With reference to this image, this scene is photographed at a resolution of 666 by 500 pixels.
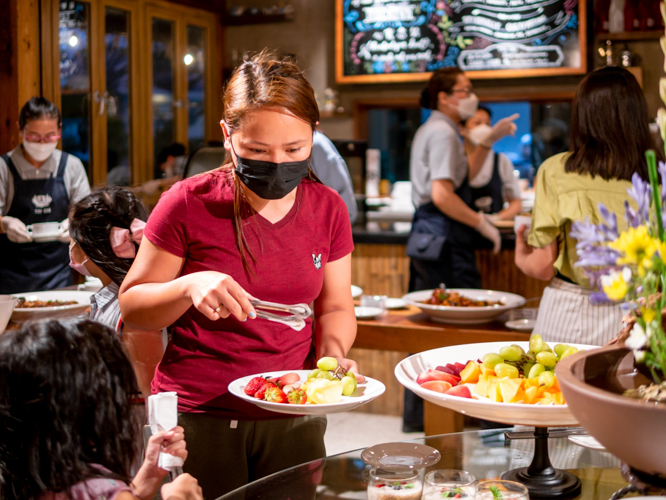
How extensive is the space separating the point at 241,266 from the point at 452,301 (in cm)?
155

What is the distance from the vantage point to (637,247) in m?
0.81

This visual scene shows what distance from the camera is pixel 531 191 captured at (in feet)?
20.1

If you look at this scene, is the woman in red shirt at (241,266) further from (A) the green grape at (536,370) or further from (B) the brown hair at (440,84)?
(B) the brown hair at (440,84)

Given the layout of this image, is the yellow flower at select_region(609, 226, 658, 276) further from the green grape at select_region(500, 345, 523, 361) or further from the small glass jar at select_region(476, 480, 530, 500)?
the green grape at select_region(500, 345, 523, 361)

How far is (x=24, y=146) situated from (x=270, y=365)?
9.81ft

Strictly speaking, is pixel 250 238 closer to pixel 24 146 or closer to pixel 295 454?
pixel 295 454

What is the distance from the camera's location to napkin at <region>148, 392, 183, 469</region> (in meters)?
1.15

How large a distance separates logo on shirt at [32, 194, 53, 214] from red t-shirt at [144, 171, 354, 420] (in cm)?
278

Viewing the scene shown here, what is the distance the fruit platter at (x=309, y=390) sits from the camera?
134cm

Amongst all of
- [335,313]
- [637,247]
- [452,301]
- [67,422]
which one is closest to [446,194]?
A: [452,301]

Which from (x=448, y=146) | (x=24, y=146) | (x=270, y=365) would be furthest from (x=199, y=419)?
(x=24, y=146)

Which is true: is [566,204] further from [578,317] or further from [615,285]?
[615,285]

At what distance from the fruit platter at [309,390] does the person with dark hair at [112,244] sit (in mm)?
767

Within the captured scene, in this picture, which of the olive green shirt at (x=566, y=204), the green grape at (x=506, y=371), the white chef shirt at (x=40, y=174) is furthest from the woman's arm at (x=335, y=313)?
the white chef shirt at (x=40, y=174)
